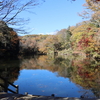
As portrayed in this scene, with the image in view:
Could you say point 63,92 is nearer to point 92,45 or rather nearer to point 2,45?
point 92,45

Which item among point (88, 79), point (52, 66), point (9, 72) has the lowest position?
point (52, 66)

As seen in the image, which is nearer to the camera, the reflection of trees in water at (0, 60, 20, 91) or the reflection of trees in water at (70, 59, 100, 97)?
the reflection of trees in water at (70, 59, 100, 97)

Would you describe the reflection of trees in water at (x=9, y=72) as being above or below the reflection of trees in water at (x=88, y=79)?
above

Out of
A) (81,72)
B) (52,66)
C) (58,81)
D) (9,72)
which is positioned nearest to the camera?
(58,81)

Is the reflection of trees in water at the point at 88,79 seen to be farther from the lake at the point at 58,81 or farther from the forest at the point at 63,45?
the forest at the point at 63,45

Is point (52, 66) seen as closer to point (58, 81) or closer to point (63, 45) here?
point (58, 81)

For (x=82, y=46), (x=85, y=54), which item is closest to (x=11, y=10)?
(x=82, y=46)

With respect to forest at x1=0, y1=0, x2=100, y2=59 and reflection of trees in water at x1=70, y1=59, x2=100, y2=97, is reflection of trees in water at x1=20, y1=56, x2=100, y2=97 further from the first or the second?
forest at x1=0, y1=0, x2=100, y2=59

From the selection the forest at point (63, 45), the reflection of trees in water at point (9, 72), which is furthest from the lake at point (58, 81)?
the forest at point (63, 45)

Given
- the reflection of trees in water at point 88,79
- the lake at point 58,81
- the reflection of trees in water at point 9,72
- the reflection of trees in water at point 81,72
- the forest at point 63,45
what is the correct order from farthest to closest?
the forest at point 63,45, the reflection of trees in water at point 9,72, the reflection of trees in water at point 81,72, the reflection of trees in water at point 88,79, the lake at point 58,81

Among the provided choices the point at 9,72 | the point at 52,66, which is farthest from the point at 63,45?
the point at 9,72

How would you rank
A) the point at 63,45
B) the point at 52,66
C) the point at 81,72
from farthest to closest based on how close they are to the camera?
the point at 63,45
the point at 52,66
the point at 81,72

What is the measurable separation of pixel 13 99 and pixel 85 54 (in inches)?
969

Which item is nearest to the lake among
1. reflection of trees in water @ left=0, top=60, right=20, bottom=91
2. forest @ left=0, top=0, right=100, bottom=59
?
reflection of trees in water @ left=0, top=60, right=20, bottom=91
